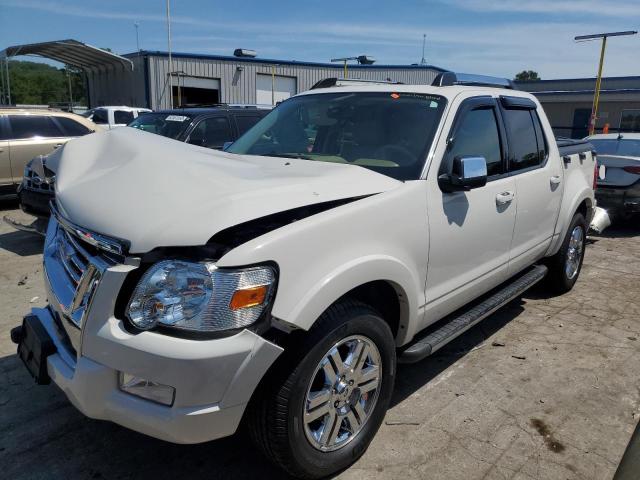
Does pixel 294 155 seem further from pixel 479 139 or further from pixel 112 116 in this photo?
pixel 112 116

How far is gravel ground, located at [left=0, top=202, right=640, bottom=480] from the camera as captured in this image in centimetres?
273

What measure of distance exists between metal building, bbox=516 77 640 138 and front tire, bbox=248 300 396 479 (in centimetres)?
2865

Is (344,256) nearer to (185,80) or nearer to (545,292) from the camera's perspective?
(545,292)

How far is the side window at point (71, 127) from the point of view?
31.6 feet

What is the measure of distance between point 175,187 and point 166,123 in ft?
22.5

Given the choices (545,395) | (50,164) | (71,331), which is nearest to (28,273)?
(50,164)

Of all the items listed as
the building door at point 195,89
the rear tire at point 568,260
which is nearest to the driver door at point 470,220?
the rear tire at point 568,260

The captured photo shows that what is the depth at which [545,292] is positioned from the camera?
5.56 meters

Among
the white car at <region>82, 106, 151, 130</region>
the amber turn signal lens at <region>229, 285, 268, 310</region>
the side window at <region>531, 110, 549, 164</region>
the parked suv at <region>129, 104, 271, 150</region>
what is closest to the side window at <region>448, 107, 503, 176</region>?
the side window at <region>531, 110, 549, 164</region>

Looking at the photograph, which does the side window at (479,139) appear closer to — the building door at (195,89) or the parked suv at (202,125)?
the parked suv at (202,125)

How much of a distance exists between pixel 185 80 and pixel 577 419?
27850 mm

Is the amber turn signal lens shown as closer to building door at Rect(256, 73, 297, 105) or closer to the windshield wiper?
the windshield wiper

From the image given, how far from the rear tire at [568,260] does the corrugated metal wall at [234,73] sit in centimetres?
2360

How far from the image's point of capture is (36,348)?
2543 millimetres
